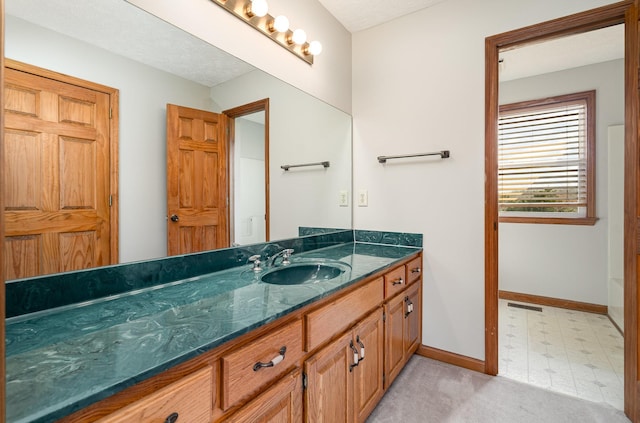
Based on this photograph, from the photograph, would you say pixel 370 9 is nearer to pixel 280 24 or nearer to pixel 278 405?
pixel 280 24

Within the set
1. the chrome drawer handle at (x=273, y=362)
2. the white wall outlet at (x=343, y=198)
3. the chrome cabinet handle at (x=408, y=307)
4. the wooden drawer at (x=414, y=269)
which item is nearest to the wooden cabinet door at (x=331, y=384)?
the chrome drawer handle at (x=273, y=362)

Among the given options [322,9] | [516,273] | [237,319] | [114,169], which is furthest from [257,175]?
[516,273]

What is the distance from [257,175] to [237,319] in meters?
0.98

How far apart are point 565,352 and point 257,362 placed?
8.33ft

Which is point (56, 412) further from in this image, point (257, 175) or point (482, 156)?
point (482, 156)

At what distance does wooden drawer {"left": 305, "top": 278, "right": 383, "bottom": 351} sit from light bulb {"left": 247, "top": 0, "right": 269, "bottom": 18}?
141 cm

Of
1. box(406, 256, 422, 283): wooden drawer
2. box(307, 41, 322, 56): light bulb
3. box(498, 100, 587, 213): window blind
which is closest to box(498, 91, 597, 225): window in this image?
box(498, 100, 587, 213): window blind

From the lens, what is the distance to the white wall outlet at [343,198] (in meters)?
2.33

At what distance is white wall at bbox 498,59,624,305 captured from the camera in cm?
289

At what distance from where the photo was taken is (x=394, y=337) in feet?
5.52

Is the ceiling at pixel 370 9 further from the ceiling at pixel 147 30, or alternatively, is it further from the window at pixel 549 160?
the window at pixel 549 160

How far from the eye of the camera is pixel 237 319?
32.1 inches

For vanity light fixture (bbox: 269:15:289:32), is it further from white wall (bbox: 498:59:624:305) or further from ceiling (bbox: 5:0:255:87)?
white wall (bbox: 498:59:624:305)

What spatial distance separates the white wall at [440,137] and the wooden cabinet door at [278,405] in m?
1.42
